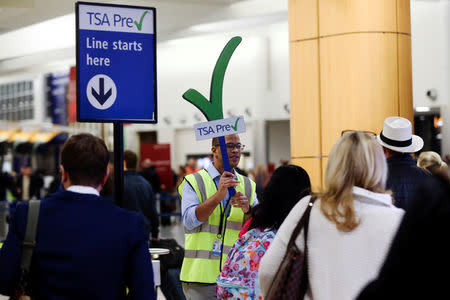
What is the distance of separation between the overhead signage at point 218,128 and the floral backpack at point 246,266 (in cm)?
93

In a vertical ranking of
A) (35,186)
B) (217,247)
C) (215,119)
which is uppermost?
(215,119)

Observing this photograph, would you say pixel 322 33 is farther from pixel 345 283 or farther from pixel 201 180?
pixel 345 283

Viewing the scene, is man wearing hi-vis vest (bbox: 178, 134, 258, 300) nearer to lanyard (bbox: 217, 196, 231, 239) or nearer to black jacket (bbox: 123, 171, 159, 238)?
lanyard (bbox: 217, 196, 231, 239)

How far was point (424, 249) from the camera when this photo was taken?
1112mm

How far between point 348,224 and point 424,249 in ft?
3.91

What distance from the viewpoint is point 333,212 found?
7.64 ft

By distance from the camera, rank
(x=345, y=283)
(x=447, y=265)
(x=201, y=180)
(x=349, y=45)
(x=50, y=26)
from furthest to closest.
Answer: (x=50, y=26), (x=349, y=45), (x=201, y=180), (x=345, y=283), (x=447, y=265)

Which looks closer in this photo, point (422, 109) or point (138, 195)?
point (138, 195)

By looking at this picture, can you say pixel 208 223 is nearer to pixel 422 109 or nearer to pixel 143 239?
pixel 143 239

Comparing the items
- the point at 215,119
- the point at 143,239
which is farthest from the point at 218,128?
the point at 143,239

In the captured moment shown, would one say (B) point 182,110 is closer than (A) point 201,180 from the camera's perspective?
No

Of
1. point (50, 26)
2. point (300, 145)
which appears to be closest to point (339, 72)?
point (300, 145)

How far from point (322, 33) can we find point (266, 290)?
19.9 ft

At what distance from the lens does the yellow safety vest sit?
386 centimetres
